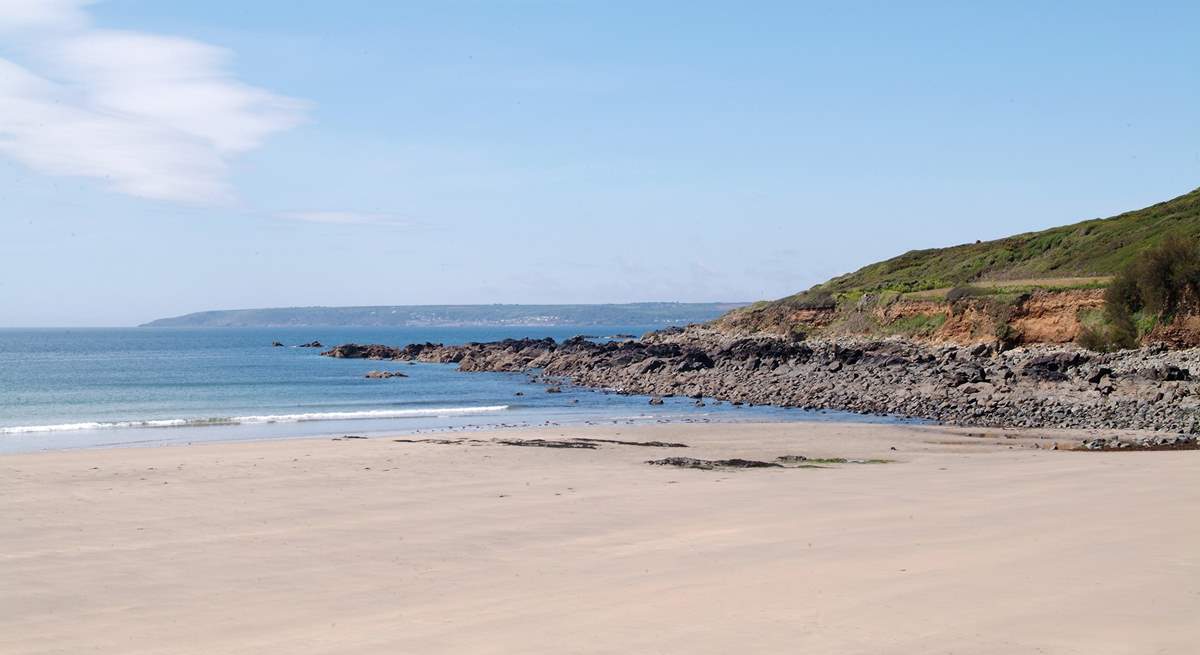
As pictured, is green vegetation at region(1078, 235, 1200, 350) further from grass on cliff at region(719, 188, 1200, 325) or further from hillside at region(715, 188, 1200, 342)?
hillside at region(715, 188, 1200, 342)

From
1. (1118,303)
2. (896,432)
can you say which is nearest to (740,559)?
(896,432)

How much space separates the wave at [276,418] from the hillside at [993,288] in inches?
963

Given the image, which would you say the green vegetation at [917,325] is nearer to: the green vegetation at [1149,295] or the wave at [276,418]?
the green vegetation at [1149,295]

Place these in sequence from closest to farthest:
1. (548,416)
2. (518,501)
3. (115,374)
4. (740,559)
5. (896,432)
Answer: (740,559) → (518,501) → (896,432) → (548,416) → (115,374)

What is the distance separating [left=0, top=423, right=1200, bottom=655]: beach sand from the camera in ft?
25.3

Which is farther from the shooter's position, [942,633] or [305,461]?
[305,461]

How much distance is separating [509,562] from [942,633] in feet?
15.6

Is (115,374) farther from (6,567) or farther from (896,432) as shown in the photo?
(6,567)

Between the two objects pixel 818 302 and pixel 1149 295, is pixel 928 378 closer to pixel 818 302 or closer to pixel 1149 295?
pixel 1149 295

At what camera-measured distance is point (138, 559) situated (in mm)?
10977

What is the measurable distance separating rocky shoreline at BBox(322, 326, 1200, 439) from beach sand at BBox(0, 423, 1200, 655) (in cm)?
981

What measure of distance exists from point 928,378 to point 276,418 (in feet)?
78.9

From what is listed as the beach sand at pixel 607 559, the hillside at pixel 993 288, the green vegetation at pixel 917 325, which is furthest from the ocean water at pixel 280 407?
the green vegetation at pixel 917 325

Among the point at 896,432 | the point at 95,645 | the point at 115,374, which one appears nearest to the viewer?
the point at 95,645
